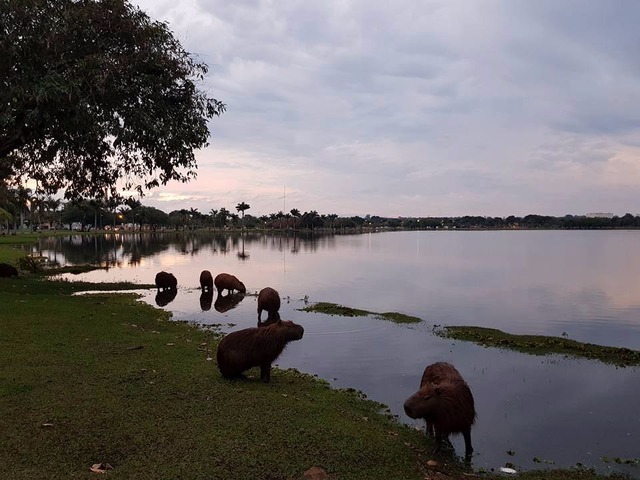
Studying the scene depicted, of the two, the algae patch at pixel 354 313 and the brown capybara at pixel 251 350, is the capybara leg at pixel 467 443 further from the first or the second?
the algae patch at pixel 354 313

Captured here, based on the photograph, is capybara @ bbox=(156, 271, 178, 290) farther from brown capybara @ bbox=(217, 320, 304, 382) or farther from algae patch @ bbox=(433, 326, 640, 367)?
brown capybara @ bbox=(217, 320, 304, 382)

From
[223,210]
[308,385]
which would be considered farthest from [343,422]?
[223,210]

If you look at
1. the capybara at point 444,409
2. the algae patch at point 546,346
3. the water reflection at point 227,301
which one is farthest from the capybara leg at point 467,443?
the water reflection at point 227,301

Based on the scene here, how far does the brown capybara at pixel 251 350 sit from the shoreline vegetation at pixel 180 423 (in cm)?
26

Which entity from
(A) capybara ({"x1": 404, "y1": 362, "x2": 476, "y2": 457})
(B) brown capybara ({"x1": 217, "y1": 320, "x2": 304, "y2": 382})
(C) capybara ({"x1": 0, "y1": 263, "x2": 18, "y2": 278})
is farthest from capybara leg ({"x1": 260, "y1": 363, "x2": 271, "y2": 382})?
(C) capybara ({"x1": 0, "y1": 263, "x2": 18, "y2": 278})

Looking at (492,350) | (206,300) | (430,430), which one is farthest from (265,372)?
(206,300)

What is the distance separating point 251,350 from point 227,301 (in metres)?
13.2

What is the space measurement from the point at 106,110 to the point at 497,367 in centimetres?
1479

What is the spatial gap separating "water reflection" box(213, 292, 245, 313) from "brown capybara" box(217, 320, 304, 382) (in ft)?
34.2

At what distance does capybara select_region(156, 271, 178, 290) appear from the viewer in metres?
24.2

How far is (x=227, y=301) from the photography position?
21531 mm

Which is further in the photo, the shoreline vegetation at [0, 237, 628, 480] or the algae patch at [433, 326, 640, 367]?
the algae patch at [433, 326, 640, 367]

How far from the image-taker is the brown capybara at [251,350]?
8.66 metres

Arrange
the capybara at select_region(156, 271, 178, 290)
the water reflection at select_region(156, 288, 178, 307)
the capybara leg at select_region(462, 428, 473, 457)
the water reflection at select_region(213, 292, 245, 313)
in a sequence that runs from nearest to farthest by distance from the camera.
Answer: the capybara leg at select_region(462, 428, 473, 457)
the water reflection at select_region(213, 292, 245, 313)
the water reflection at select_region(156, 288, 178, 307)
the capybara at select_region(156, 271, 178, 290)
